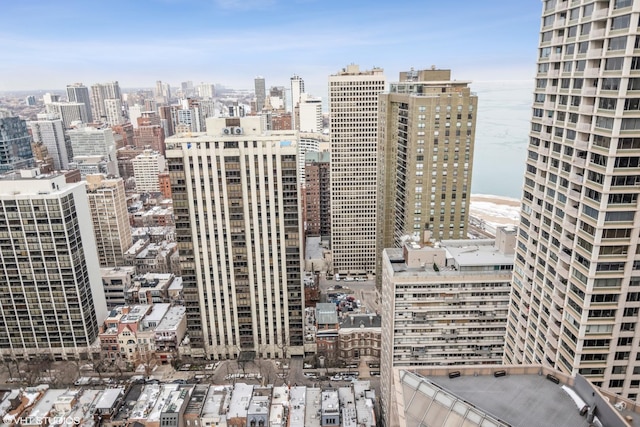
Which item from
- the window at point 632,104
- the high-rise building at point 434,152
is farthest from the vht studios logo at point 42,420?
the window at point 632,104

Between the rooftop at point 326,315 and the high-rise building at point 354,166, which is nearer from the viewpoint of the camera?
the rooftop at point 326,315

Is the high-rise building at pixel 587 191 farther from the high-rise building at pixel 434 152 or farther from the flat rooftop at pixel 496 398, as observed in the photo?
the high-rise building at pixel 434 152

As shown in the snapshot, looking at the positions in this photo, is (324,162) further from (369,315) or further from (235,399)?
(235,399)

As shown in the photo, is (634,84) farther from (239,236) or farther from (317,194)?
(317,194)

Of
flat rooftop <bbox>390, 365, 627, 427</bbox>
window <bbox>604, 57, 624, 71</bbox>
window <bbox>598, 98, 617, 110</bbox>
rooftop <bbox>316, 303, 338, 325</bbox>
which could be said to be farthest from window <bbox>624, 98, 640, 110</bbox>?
rooftop <bbox>316, 303, 338, 325</bbox>

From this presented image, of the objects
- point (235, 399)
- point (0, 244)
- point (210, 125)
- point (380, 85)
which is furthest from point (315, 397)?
point (380, 85)

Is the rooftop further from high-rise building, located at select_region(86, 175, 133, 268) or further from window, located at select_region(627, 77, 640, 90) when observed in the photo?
high-rise building, located at select_region(86, 175, 133, 268)
